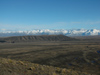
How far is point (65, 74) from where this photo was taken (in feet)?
48.3

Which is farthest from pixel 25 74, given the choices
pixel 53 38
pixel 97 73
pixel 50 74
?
pixel 53 38

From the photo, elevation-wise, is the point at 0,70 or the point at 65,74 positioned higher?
the point at 0,70

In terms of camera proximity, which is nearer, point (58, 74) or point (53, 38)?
point (58, 74)

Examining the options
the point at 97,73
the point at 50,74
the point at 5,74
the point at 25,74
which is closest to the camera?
the point at 5,74

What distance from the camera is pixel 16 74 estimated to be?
12016mm

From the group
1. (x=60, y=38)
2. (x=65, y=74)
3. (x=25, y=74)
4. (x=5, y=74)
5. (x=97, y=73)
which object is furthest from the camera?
(x=60, y=38)

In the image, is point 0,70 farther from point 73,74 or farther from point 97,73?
point 97,73

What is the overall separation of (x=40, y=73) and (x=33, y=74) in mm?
952

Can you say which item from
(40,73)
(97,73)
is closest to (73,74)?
(40,73)

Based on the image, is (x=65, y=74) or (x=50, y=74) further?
(x=65, y=74)

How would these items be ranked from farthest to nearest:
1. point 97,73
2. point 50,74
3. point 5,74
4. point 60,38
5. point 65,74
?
point 60,38 < point 97,73 < point 65,74 < point 50,74 < point 5,74

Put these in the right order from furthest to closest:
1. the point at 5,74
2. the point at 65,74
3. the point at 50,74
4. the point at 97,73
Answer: the point at 97,73 → the point at 65,74 → the point at 50,74 → the point at 5,74

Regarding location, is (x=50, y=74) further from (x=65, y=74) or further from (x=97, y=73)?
(x=97, y=73)

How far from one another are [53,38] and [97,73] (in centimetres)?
17229
